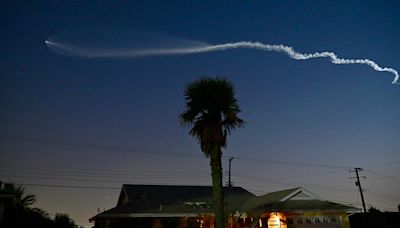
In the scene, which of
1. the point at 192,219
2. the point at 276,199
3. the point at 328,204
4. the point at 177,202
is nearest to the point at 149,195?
the point at 177,202

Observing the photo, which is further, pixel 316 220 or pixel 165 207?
pixel 316 220

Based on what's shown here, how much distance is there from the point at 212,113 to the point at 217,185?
4.44 meters

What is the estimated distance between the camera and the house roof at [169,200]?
25047mm

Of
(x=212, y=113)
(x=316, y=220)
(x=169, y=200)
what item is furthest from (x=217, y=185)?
(x=316, y=220)

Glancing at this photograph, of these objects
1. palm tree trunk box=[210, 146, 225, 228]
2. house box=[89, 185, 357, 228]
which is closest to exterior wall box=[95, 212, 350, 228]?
house box=[89, 185, 357, 228]

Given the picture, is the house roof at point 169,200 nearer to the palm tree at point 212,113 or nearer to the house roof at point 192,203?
the house roof at point 192,203

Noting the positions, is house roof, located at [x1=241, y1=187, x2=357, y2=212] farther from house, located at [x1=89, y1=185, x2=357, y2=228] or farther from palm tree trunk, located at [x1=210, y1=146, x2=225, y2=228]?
palm tree trunk, located at [x1=210, y1=146, x2=225, y2=228]

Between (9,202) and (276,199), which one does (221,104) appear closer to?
(276,199)

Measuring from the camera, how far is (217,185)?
19.8m

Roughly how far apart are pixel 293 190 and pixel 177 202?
959 centimetres

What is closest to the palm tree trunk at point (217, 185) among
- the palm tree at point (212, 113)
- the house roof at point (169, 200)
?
the palm tree at point (212, 113)

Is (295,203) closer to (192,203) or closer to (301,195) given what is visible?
(301,195)

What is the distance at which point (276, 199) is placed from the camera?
27672 millimetres

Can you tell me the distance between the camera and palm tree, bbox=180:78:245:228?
2080 centimetres
